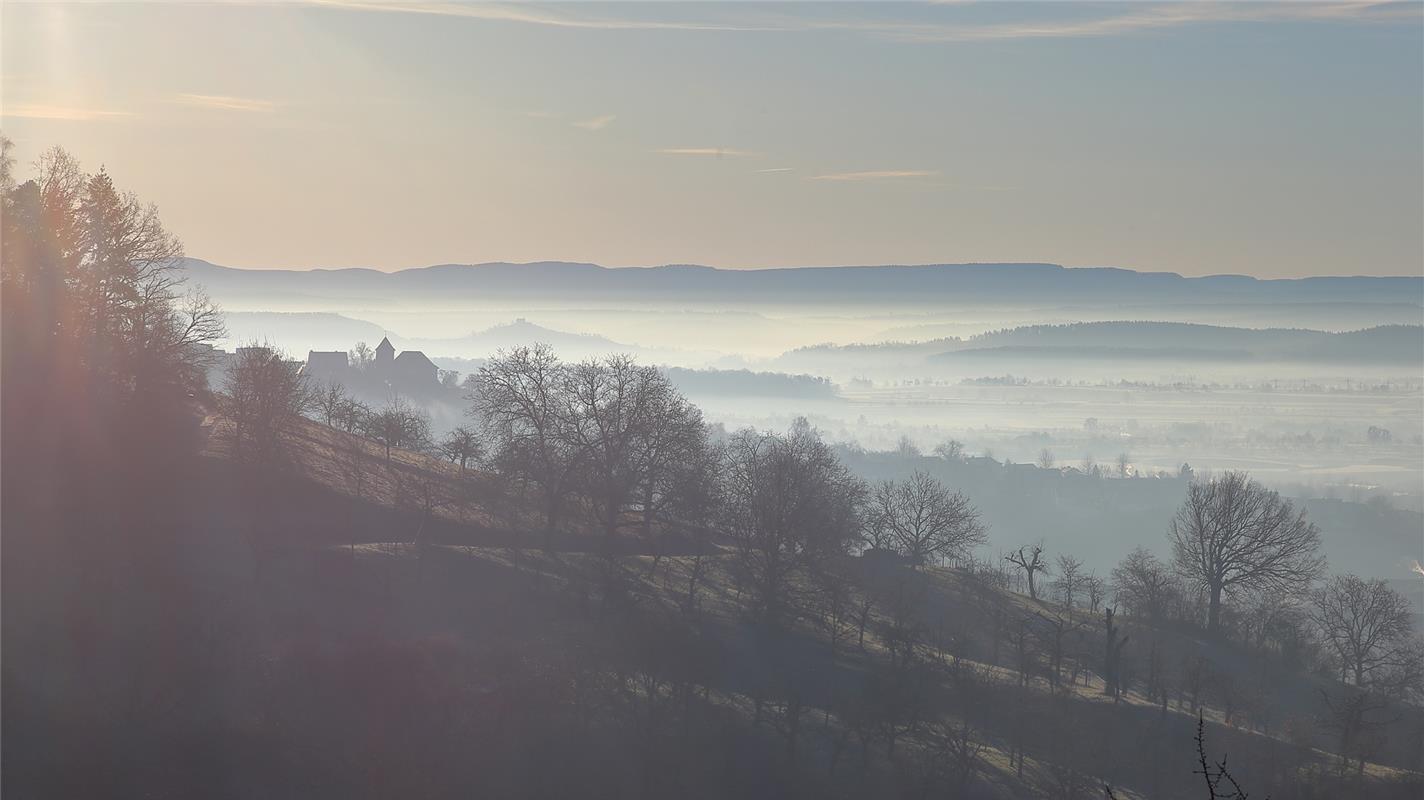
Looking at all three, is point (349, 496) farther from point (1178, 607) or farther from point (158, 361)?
point (1178, 607)

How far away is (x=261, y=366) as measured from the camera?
52.1m

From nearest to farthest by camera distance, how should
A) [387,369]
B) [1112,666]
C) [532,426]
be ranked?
[1112,666] → [532,426] → [387,369]

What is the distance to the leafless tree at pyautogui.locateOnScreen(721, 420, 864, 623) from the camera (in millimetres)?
46219

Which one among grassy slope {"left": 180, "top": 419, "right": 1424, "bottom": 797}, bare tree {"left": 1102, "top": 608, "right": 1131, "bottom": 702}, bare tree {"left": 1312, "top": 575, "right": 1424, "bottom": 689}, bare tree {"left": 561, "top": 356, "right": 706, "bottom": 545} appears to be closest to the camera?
grassy slope {"left": 180, "top": 419, "right": 1424, "bottom": 797}

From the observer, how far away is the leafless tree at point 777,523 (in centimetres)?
4622

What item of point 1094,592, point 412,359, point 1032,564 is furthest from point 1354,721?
point 412,359

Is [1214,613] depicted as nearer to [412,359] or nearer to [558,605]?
[558,605]

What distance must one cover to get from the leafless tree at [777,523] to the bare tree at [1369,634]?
26420mm

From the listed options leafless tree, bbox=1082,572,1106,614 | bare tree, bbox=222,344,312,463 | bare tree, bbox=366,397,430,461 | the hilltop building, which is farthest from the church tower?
leafless tree, bbox=1082,572,1106,614

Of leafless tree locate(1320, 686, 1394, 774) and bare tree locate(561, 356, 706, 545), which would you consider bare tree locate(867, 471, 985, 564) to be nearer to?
bare tree locate(561, 356, 706, 545)

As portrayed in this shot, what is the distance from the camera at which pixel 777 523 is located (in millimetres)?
48562

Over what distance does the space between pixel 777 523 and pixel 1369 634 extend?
34760 millimetres

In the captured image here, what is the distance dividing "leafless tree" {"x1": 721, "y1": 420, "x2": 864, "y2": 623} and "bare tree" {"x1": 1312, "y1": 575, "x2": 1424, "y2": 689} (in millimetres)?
26420

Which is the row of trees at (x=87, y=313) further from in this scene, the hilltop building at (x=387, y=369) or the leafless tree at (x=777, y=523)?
the hilltop building at (x=387, y=369)
